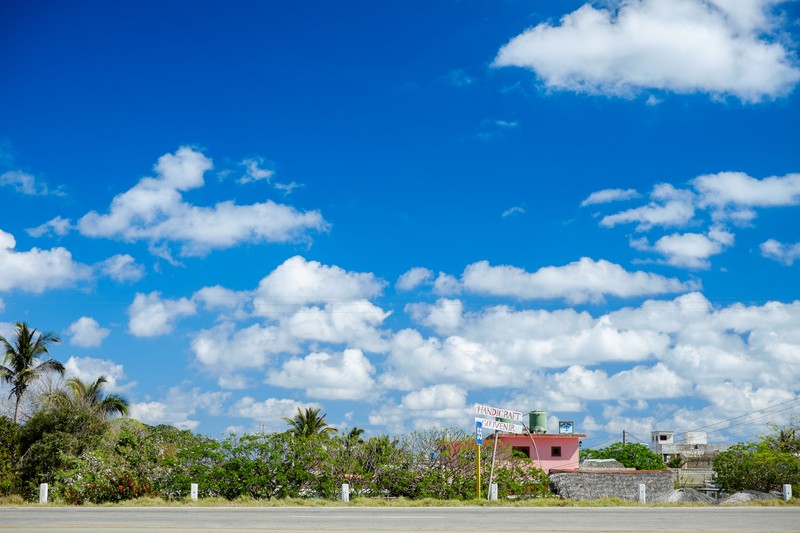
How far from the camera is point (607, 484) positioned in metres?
30.8

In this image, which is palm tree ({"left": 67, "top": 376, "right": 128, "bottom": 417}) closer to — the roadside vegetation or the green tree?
the green tree

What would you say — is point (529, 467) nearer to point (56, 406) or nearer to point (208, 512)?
point (208, 512)

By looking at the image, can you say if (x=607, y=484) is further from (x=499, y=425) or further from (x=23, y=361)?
(x=23, y=361)

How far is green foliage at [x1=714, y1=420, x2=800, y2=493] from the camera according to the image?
92.8 ft

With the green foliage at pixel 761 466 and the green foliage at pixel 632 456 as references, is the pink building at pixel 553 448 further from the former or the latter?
the green foliage at pixel 632 456

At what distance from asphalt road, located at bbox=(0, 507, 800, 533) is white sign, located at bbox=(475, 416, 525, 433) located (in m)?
3.13

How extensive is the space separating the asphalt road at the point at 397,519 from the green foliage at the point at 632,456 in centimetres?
Answer: 5380

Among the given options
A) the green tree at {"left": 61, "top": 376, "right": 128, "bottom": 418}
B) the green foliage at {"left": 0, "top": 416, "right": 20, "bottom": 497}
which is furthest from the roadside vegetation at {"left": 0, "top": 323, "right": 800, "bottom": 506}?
the green tree at {"left": 61, "top": 376, "right": 128, "bottom": 418}

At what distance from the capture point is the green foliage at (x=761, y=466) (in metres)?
28.3

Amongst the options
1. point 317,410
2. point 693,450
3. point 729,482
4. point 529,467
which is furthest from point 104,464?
point 693,450

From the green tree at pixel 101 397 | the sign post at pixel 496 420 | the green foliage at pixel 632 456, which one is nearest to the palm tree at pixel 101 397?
the green tree at pixel 101 397

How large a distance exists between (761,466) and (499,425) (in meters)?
11.7

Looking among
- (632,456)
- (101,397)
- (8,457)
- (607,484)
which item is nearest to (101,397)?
(101,397)

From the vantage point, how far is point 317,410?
71.5m
